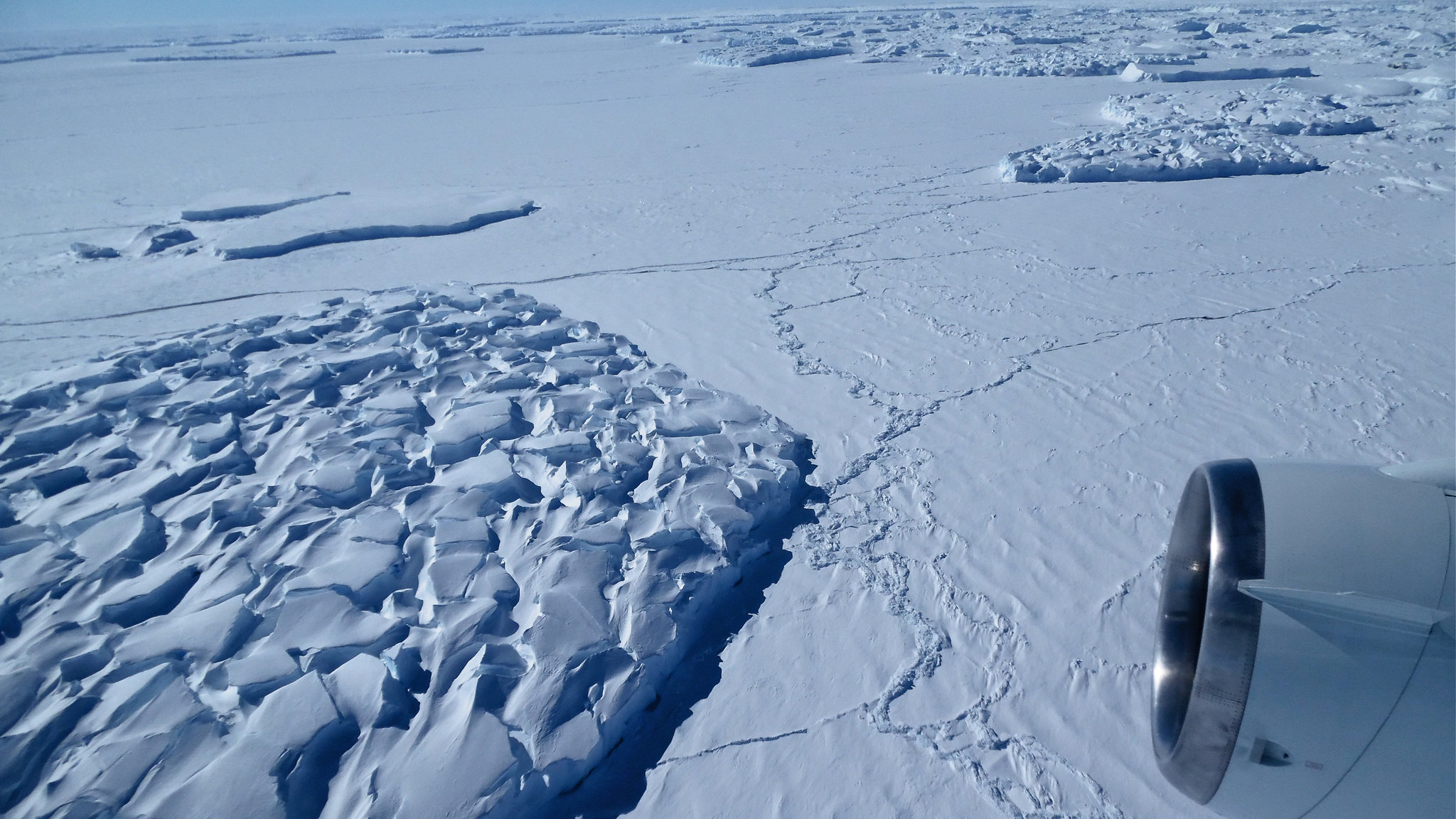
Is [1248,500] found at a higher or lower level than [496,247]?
higher

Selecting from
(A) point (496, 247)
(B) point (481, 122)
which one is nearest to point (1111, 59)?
(B) point (481, 122)

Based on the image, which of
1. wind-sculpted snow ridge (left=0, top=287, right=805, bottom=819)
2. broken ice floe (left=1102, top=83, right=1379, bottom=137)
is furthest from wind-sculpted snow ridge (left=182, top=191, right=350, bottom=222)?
broken ice floe (left=1102, top=83, right=1379, bottom=137)

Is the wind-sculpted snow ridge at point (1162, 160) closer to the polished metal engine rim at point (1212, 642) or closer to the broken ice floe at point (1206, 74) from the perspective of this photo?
the broken ice floe at point (1206, 74)

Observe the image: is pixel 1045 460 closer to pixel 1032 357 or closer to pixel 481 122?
pixel 1032 357

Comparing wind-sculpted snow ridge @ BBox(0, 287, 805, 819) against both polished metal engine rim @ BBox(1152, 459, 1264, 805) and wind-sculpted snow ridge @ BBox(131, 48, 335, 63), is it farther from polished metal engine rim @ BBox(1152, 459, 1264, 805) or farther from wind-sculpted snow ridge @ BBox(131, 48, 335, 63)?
wind-sculpted snow ridge @ BBox(131, 48, 335, 63)

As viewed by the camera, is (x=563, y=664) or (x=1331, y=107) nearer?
(x=563, y=664)

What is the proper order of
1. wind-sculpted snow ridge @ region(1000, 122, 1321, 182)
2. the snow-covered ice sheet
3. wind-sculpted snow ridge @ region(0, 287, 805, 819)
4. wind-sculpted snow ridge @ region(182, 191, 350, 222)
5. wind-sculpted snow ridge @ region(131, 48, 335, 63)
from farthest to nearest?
wind-sculpted snow ridge @ region(131, 48, 335, 63)
wind-sculpted snow ridge @ region(1000, 122, 1321, 182)
wind-sculpted snow ridge @ region(182, 191, 350, 222)
the snow-covered ice sheet
wind-sculpted snow ridge @ region(0, 287, 805, 819)

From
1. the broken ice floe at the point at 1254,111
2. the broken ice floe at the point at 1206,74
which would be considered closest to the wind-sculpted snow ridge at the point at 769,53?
the broken ice floe at the point at 1206,74
